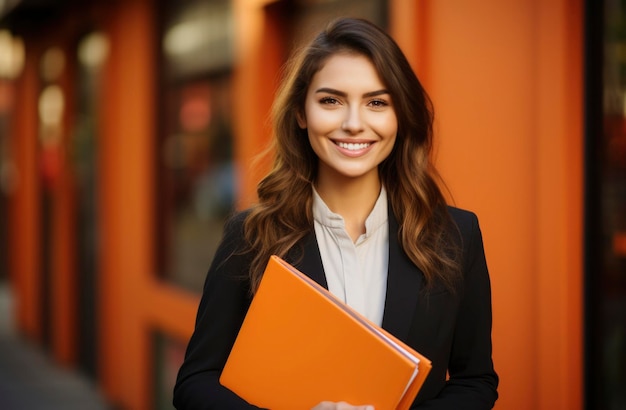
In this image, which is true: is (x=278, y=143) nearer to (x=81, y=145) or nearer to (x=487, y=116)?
(x=487, y=116)

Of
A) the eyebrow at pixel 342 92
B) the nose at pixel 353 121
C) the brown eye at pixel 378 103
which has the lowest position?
the nose at pixel 353 121

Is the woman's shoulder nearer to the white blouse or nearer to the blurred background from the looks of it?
the white blouse

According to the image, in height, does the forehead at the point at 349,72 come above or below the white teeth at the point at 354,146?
above

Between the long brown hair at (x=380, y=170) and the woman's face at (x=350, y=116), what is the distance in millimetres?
27

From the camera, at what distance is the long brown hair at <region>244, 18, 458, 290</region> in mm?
1889

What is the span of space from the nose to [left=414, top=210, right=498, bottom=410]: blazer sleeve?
388 millimetres

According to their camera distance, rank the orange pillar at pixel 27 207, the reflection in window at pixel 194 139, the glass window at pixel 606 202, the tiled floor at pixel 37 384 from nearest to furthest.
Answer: the glass window at pixel 606 202 < the reflection in window at pixel 194 139 < the tiled floor at pixel 37 384 < the orange pillar at pixel 27 207

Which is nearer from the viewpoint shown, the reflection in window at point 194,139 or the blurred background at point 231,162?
the blurred background at point 231,162

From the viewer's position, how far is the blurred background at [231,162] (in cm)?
264

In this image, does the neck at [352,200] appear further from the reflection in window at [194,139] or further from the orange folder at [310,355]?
the reflection in window at [194,139]

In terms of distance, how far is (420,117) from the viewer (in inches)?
77.4

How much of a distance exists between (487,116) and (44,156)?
789cm

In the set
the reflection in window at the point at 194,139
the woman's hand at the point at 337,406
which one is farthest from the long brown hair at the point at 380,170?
the reflection in window at the point at 194,139

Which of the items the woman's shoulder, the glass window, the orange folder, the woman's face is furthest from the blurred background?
the orange folder
